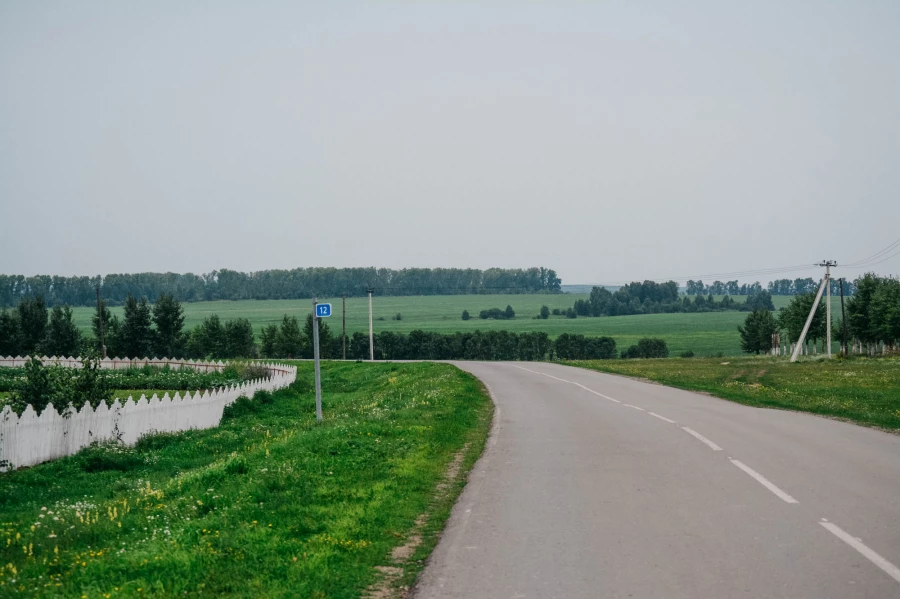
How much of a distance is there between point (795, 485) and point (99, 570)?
879 cm

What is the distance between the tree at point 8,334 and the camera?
82.9 metres

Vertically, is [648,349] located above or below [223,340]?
below

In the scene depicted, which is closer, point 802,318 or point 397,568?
point 397,568

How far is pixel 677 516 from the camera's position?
30.3 feet

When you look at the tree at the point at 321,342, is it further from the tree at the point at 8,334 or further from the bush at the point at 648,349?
the bush at the point at 648,349

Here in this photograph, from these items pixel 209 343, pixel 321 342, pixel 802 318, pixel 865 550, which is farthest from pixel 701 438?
pixel 321 342

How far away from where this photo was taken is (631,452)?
14289 millimetres

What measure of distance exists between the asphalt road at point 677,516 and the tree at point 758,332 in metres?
106

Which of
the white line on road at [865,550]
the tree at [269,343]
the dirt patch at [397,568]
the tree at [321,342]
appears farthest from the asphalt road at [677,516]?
the tree at [269,343]

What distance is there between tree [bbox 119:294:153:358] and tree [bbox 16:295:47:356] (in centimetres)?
839

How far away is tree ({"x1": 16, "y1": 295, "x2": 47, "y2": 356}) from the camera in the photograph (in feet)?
284

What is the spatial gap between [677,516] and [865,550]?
2112 millimetres

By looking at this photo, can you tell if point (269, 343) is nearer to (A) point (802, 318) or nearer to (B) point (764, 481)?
(A) point (802, 318)

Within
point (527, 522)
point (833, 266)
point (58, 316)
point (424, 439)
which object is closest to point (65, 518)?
Result: point (527, 522)
